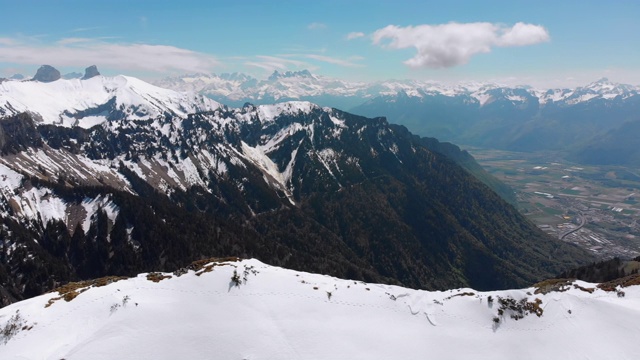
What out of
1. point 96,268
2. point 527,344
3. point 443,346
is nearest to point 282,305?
point 443,346

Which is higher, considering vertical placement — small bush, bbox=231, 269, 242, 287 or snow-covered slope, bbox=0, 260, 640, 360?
small bush, bbox=231, 269, 242, 287

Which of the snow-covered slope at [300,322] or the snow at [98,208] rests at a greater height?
the snow-covered slope at [300,322]

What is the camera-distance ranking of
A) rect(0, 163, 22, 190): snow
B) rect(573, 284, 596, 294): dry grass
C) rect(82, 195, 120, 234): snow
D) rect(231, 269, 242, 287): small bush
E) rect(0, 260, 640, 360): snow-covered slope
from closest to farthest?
rect(0, 260, 640, 360): snow-covered slope < rect(231, 269, 242, 287): small bush < rect(573, 284, 596, 294): dry grass < rect(82, 195, 120, 234): snow < rect(0, 163, 22, 190): snow

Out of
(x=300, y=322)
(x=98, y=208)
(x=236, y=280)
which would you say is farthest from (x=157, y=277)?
(x=98, y=208)

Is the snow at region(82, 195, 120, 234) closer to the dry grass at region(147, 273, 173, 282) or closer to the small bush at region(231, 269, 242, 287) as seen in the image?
the dry grass at region(147, 273, 173, 282)

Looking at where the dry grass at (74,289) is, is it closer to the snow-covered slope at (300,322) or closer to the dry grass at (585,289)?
the snow-covered slope at (300,322)

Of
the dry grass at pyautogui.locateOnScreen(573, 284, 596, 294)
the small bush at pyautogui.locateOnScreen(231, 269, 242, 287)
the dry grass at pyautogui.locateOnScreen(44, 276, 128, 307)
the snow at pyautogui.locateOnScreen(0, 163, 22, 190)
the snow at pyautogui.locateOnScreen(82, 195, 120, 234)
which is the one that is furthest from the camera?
the snow at pyautogui.locateOnScreen(0, 163, 22, 190)

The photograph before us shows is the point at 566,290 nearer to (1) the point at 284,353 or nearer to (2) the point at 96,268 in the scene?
(1) the point at 284,353

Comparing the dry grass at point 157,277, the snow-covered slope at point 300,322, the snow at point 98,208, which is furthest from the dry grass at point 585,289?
the snow at point 98,208

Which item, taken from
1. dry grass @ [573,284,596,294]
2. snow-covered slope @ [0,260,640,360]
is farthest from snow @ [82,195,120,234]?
dry grass @ [573,284,596,294]

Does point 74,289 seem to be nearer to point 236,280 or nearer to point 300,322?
point 236,280
